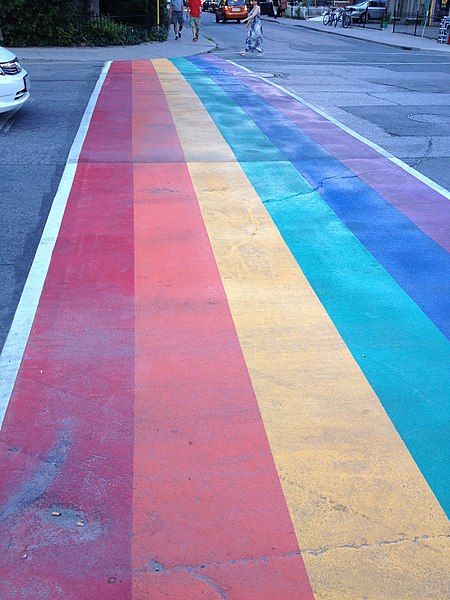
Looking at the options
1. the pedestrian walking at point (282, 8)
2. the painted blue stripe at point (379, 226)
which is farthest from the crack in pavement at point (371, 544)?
the pedestrian walking at point (282, 8)

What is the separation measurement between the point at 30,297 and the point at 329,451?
2.94 meters

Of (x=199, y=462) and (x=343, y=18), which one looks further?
(x=343, y=18)

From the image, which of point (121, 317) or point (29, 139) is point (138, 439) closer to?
point (121, 317)

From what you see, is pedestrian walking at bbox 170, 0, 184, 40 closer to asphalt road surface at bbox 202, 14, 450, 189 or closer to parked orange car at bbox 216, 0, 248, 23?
asphalt road surface at bbox 202, 14, 450, 189

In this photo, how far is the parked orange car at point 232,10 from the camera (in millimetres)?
50219

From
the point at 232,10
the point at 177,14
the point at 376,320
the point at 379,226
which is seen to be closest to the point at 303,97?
the point at 379,226

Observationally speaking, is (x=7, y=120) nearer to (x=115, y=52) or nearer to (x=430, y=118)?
(x=430, y=118)

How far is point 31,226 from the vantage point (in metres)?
7.18

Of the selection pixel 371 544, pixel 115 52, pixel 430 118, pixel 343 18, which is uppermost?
pixel 343 18

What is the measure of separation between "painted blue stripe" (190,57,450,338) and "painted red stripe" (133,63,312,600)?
175 cm

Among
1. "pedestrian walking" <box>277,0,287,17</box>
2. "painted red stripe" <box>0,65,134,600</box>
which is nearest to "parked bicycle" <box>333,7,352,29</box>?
"pedestrian walking" <box>277,0,287,17</box>

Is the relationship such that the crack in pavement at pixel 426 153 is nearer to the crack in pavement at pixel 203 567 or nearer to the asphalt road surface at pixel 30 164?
the asphalt road surface at pixel 30 164

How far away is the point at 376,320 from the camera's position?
5.37 metres

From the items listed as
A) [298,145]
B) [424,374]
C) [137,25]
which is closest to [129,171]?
[298,145]
